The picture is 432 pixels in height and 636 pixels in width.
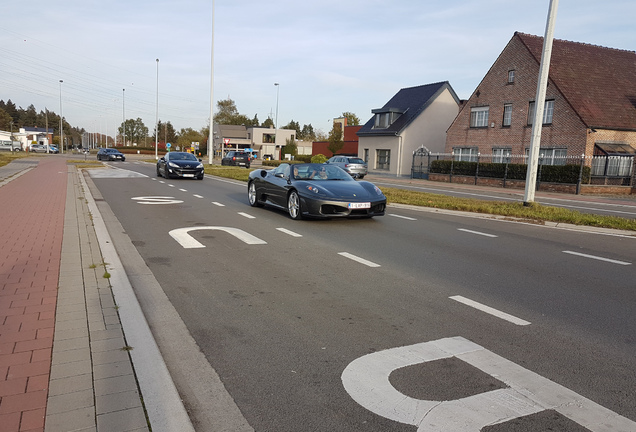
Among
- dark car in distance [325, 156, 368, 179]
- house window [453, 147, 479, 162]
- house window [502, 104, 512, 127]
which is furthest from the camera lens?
house window [453, 147, 479, 162]

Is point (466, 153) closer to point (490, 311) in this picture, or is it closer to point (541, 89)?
point (541, 89)

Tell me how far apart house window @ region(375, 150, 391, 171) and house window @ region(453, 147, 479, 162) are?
721 cm

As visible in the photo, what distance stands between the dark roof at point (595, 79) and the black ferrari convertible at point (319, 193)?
21880 millimetres

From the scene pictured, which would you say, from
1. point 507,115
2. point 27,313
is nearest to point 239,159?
point 507,115

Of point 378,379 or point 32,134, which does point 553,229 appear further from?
point 32,134

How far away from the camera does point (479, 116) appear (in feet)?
113

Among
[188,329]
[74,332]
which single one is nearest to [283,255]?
[188,329]

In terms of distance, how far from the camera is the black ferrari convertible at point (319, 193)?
32.3ft

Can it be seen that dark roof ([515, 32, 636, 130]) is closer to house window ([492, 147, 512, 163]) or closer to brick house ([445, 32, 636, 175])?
brick house ([445, 32, 636, 175])

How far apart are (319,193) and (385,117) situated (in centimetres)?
3504

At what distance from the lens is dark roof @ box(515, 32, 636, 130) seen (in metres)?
27.7

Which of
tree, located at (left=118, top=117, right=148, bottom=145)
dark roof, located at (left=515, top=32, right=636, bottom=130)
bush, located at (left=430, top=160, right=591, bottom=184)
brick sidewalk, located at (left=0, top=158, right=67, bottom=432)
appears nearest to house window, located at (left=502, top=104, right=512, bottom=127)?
dark roof, located at (left=515, top=32, right=636, bottom=130)

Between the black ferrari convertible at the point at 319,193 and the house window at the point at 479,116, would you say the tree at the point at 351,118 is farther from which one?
the black ferrari convertible at the point at 319,193

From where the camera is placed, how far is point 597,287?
555cm
